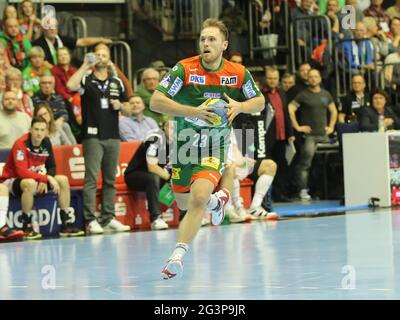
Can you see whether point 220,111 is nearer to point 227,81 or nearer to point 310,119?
point 227,81

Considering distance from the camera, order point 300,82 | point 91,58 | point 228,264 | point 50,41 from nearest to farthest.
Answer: point 228,264 < point 91,58 < point 50,41 < point 300,82

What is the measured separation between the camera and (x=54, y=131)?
1533 cm

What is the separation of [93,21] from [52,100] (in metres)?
5.38

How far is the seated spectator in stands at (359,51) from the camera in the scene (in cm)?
2138

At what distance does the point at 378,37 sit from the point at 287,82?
357 centimetres

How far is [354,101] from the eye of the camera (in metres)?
19.8

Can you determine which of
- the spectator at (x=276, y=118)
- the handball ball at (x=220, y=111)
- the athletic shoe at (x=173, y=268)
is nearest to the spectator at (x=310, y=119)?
the spectator at (x=276, y=118)

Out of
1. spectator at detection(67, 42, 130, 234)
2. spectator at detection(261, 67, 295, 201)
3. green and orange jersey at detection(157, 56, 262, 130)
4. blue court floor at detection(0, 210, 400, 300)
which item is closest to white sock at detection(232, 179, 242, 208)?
blue court floor at detection(0, 210, 400, 300)

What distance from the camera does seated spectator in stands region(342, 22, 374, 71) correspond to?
842 inches

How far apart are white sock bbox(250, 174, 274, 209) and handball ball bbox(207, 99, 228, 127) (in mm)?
6768

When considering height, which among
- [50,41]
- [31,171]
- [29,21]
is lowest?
[31,171]

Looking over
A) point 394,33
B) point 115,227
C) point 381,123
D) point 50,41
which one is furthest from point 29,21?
point 394,33

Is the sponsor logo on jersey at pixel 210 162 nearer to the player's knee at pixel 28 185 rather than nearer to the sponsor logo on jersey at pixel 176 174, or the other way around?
the sponsor logo on jersey at pixel 176 174
